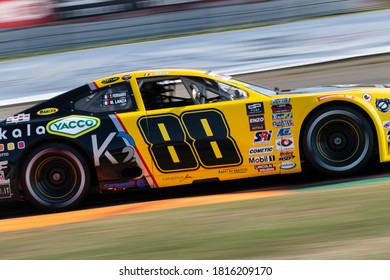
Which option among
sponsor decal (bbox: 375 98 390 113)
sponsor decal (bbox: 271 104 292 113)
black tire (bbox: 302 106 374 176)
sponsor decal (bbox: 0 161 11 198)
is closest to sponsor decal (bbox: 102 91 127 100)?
sponsor decal (bbox: 0 161 11 198)

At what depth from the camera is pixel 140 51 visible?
1491cm

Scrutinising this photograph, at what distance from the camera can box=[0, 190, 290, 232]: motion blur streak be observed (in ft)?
22.8

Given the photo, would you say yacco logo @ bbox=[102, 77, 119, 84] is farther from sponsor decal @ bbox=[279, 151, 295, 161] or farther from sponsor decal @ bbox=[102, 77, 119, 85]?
sponsor decal @ bbox=[279, 151, 295, 161]

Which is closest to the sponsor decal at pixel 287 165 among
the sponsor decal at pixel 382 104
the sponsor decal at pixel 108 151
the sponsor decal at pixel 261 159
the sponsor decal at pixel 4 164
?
the sponsor decal at pixel 261 159

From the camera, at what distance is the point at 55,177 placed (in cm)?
766

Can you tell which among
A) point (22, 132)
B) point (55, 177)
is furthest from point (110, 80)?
point (55, 177)

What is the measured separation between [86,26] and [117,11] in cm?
86

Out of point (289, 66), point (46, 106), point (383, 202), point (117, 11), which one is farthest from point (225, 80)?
point (117, 11)

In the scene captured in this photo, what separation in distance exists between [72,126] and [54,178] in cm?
65

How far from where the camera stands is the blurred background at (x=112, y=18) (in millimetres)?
16203

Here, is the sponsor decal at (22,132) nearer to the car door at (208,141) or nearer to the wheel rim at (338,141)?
the car door at (208,141)

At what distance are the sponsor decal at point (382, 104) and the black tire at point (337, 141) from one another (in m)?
0.20
